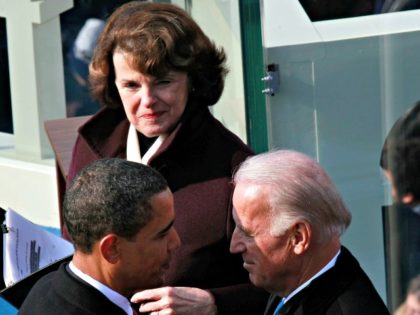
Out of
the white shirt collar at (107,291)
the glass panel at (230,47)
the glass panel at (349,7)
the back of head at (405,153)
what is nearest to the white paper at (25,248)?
the white shirt collar at (107,291)

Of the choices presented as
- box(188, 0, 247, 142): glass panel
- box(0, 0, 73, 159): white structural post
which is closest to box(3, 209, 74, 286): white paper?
box(188, 0, 247, 142): glass panel

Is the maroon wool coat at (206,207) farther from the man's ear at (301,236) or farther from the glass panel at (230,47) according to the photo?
the glass panel at (230,47)

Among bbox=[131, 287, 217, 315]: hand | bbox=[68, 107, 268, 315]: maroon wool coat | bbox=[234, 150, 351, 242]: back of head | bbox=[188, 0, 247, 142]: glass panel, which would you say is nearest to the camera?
bbox=[234, 150, 351, 242]: back of head

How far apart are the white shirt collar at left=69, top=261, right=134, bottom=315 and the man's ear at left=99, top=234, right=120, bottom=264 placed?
6cm

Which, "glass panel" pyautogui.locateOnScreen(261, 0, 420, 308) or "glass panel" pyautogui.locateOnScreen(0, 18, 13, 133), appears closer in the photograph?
"glass panel" pyautogui.locateOnScreen(261, 0, 420, 308)

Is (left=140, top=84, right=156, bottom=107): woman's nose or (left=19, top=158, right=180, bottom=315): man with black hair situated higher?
(left=140, top=84, right=156, bottom=107): woman's nose

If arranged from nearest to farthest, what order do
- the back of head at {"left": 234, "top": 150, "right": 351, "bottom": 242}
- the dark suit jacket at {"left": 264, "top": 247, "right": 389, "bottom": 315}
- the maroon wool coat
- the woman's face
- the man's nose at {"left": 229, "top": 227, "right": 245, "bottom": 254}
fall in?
1. the dark suit jacket at {"left": 264, "top": 247, "right": 389, "bottom": 315}
2. the back of head at {"left": 234, "top": 150, "right": 351, "bottom": 242}
3. the man's nose at {"left": 229, "top": 227, "right": 245, "bottom": 254}
4. the maroon wool coat
5. the woman's face

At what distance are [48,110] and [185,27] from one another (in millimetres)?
4008

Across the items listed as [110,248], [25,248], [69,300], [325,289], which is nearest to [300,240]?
[325,289]

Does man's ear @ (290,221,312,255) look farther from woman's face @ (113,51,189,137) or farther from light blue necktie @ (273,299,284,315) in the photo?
woman's face @ (113,51,189,137)

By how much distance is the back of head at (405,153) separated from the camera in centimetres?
397

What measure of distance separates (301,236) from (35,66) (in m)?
4.70

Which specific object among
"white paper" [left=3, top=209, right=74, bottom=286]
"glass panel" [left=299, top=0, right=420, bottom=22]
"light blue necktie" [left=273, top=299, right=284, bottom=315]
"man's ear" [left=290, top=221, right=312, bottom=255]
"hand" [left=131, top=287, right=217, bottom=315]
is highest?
"glass panel" [left=299, top=0, right=420, bottom=22]

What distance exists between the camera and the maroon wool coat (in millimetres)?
2924
